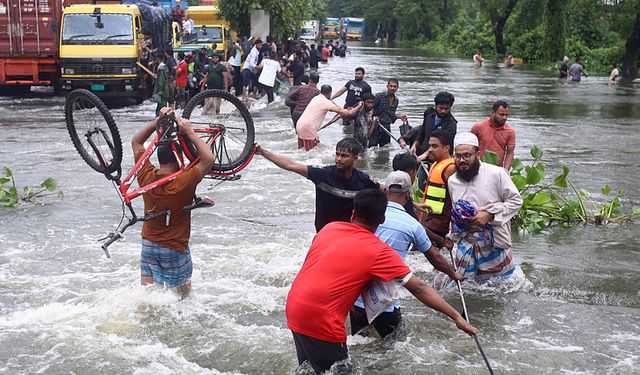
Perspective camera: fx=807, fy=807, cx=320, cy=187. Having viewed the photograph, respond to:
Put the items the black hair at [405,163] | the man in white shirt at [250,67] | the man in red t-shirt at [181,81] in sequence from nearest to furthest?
the black hair at [405,163] → the man in red t-shirt at [181,81] → the man in white shirt at [250,67]

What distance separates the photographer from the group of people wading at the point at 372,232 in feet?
14.9

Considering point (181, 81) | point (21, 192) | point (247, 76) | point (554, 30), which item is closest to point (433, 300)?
point (21, 192)

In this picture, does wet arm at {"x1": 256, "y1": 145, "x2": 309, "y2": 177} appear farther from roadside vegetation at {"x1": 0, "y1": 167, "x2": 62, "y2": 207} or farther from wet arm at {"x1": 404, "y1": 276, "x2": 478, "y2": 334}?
roadside vegetation at {"x1": 0, "y1": 167, "x2": 62, "y2": 207}

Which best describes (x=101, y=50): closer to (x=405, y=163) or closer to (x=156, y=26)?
(x=156, y=26)

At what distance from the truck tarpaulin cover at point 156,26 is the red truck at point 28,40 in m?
2.70

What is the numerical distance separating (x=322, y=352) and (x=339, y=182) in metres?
1.93

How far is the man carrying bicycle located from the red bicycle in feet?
0.21

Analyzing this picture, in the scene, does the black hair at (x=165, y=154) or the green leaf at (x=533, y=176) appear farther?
the green leaf at (x=533, y=176)

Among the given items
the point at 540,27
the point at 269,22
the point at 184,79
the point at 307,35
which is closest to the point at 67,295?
the point at 184,79

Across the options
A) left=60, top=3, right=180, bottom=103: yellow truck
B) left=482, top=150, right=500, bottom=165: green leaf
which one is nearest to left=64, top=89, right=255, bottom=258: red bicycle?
left=482, top=150, right=500, bottom=165: green leaf

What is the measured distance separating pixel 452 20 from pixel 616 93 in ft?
218

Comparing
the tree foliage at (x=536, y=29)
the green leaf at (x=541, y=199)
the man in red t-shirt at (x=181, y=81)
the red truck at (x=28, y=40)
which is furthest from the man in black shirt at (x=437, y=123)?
the tree foliage at (x=536, y=29)

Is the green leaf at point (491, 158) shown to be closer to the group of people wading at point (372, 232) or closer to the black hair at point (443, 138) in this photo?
the group of people wading at point (372, 232)

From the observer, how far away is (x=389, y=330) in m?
5.88
